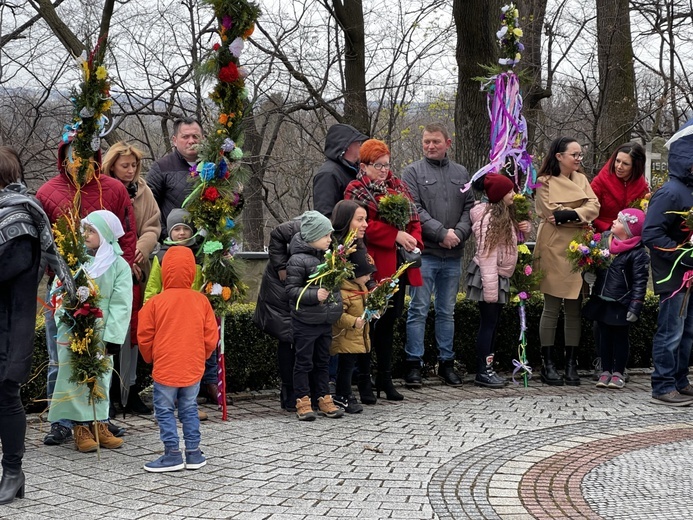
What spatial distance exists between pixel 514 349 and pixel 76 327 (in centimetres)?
499

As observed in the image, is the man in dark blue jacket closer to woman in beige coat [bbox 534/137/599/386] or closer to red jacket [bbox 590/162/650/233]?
red jacket [bbox 590/162/650/233]

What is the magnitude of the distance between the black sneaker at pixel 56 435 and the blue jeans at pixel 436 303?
11.3 feet

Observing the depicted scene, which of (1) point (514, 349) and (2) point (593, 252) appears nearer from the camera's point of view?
(2) point (593, 252)

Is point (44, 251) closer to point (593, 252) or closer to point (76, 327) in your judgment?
point (76, 327)

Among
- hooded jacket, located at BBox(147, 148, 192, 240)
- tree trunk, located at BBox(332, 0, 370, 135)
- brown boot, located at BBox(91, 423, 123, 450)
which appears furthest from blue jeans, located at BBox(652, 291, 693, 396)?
tree trunk, located at BBox(332, 0, 370, 135)

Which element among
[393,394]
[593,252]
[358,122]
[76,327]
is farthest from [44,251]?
[358,122]

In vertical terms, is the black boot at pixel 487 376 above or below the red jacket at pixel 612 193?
below

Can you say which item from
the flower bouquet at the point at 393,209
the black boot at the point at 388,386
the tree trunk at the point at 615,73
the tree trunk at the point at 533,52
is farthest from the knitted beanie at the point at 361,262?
the tree trunk at the point at 533,52

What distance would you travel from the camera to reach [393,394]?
8406mm

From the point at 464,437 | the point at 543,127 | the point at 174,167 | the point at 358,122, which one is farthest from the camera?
the point at 543,127

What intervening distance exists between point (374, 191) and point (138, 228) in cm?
205

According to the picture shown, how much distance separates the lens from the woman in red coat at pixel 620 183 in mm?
9070

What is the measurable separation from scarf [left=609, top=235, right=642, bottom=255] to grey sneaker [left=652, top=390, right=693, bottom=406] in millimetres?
1375

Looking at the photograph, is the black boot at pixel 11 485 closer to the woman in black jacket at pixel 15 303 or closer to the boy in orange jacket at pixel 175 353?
the woman in black jacket at pixel 15 303
